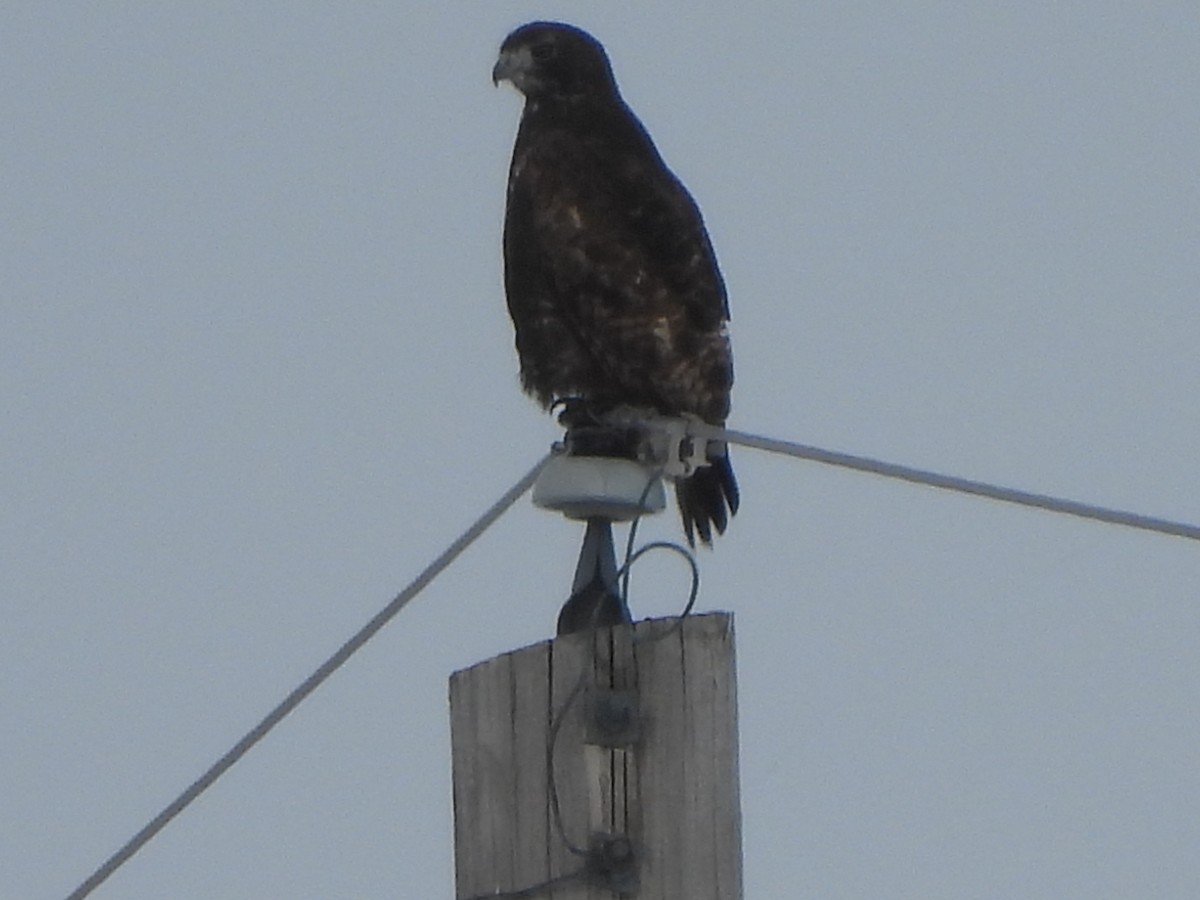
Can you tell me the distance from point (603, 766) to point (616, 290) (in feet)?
8.36

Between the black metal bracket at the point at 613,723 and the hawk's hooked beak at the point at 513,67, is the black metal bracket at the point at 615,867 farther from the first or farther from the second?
the hawk's hooked beak at the point at 513,67

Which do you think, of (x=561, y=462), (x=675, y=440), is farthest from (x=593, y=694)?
(x=675, y=440)

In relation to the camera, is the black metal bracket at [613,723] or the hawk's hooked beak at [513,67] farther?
the hawk's hooked beak at [513,67]

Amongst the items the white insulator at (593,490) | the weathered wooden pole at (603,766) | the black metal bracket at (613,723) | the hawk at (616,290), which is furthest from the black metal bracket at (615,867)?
the hawk at (616,290)

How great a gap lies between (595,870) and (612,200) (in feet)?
9.17

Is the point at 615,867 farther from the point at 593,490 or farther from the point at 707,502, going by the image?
the point at 707,502

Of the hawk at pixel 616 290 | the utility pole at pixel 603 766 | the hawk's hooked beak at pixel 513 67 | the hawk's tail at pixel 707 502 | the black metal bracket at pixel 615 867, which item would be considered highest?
the hawk's hooked beak at pixel 513 67

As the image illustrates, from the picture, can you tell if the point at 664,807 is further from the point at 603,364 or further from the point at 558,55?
the point at 558,55

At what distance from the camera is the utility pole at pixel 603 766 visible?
326cm

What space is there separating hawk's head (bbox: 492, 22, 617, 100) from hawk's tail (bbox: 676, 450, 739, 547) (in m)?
1.06

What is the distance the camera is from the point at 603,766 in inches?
131

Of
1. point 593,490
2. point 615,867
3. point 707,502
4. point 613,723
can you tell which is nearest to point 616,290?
point 707,502

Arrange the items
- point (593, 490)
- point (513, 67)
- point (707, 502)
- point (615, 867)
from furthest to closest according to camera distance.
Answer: point (513, 67) → point (707, 502) → point (593, 490) → point (615, 867)

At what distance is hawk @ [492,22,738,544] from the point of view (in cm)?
567
